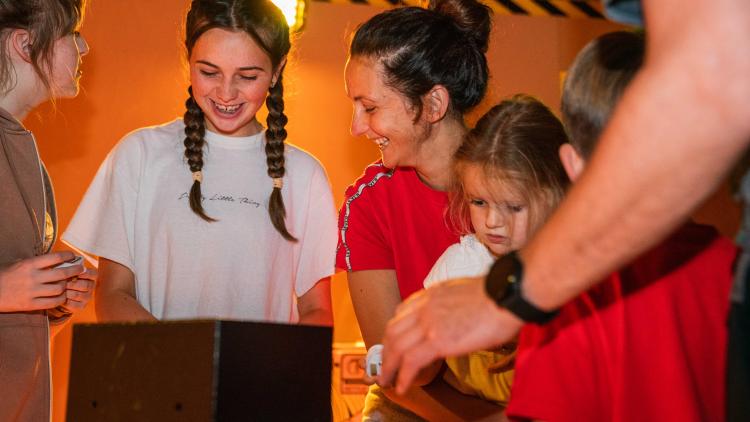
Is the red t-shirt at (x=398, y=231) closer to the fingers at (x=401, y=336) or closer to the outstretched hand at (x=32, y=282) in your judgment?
the outstretched hand at (x=32, y=282)

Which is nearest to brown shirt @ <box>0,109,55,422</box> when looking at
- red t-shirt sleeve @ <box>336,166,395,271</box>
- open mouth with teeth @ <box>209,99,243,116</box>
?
open mouth with teeth @ <box>209,99,243,116</box>

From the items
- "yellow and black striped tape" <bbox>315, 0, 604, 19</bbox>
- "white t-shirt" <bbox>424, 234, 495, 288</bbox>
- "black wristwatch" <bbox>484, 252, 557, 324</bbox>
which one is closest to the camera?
"black wristwatch" <bbox>484, 252, 557, 324</bbox>

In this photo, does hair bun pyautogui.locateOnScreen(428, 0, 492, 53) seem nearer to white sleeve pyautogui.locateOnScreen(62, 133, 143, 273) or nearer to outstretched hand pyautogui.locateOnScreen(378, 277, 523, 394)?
white sleeve pyautogui.locateOnScreen(62, 133, 143, 273)

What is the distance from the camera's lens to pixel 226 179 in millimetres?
2791

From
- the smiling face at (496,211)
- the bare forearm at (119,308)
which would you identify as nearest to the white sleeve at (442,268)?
the smiling face at (496,211)

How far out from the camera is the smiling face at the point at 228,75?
269 cm

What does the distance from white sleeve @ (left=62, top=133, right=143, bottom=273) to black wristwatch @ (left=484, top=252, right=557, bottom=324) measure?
1.65m

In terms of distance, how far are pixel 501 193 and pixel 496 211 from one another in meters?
0.05

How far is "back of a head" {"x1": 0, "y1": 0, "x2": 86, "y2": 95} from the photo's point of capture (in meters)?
2.54

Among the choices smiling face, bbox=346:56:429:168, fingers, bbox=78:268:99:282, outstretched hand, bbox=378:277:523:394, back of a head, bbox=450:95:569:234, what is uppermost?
smiling face, bbox=346:56:429:168

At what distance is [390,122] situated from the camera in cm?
260

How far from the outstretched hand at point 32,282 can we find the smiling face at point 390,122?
35.5 inches

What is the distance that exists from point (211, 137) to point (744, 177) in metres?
1.98

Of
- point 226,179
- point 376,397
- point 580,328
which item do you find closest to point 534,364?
point 580,328
